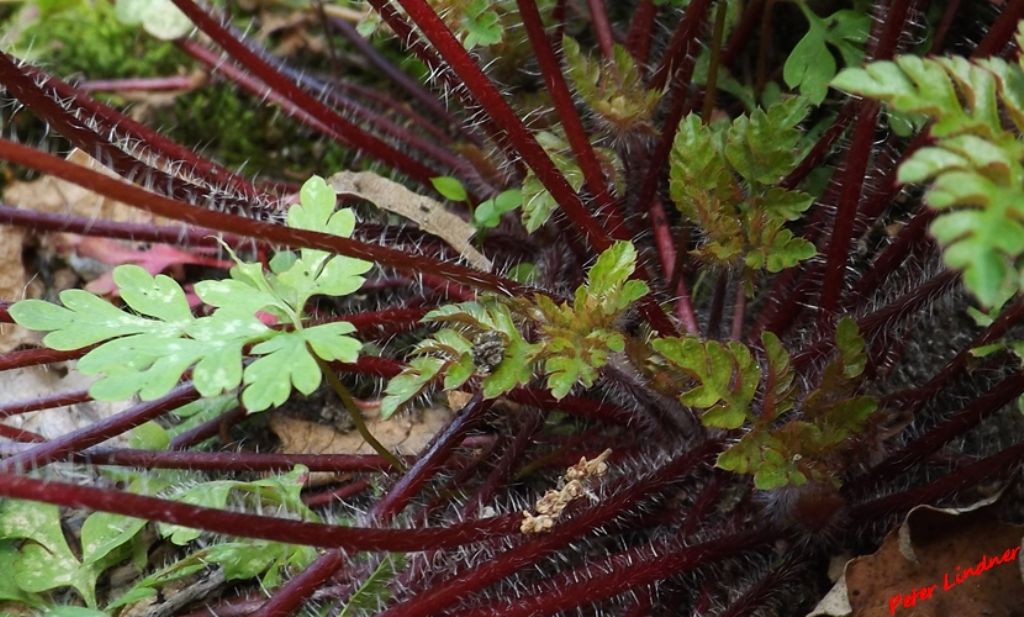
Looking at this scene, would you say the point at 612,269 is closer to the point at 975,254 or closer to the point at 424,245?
the point at 975,254

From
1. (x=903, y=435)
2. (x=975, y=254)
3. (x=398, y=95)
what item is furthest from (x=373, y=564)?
(x=398, y=95)

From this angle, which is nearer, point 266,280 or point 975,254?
point 975,254

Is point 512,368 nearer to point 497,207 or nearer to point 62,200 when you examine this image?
point 497,207

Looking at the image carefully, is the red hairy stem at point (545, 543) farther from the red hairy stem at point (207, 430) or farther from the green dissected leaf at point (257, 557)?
the red hairy stem at point (207, 430)

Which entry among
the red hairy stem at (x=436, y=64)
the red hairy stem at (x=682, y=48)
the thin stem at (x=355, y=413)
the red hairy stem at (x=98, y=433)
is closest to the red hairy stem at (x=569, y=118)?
the red hairy stem at (x=436, y=64)

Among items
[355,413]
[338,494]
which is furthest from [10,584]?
[355,413]
